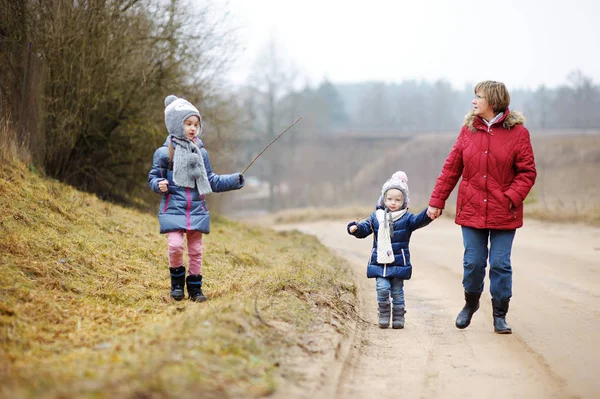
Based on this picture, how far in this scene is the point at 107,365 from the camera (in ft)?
14.1

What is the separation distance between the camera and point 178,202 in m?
7.08

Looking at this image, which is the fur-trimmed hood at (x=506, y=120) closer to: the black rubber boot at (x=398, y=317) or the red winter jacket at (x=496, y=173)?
the red winter jacket at (x=496, y=173)

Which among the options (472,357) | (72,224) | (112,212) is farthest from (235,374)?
(112,212)

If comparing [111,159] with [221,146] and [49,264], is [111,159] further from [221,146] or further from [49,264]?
[49,264]

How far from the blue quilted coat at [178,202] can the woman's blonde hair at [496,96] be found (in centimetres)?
→ 255

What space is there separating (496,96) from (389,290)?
7.12 feet

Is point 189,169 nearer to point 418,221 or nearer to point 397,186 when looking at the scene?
point 397,186

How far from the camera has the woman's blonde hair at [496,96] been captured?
6793mm

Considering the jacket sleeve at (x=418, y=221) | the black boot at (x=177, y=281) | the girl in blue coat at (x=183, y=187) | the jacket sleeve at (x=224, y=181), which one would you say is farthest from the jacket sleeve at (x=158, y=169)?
the jacket sleeve at (x=418, y=221)

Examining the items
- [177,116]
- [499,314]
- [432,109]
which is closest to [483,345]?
[499,314]

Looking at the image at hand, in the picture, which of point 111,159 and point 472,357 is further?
point 111,159

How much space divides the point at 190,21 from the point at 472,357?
13400 millimetres

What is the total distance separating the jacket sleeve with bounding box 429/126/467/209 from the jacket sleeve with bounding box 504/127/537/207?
56cm

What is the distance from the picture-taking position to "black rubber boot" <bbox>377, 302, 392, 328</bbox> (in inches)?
276
